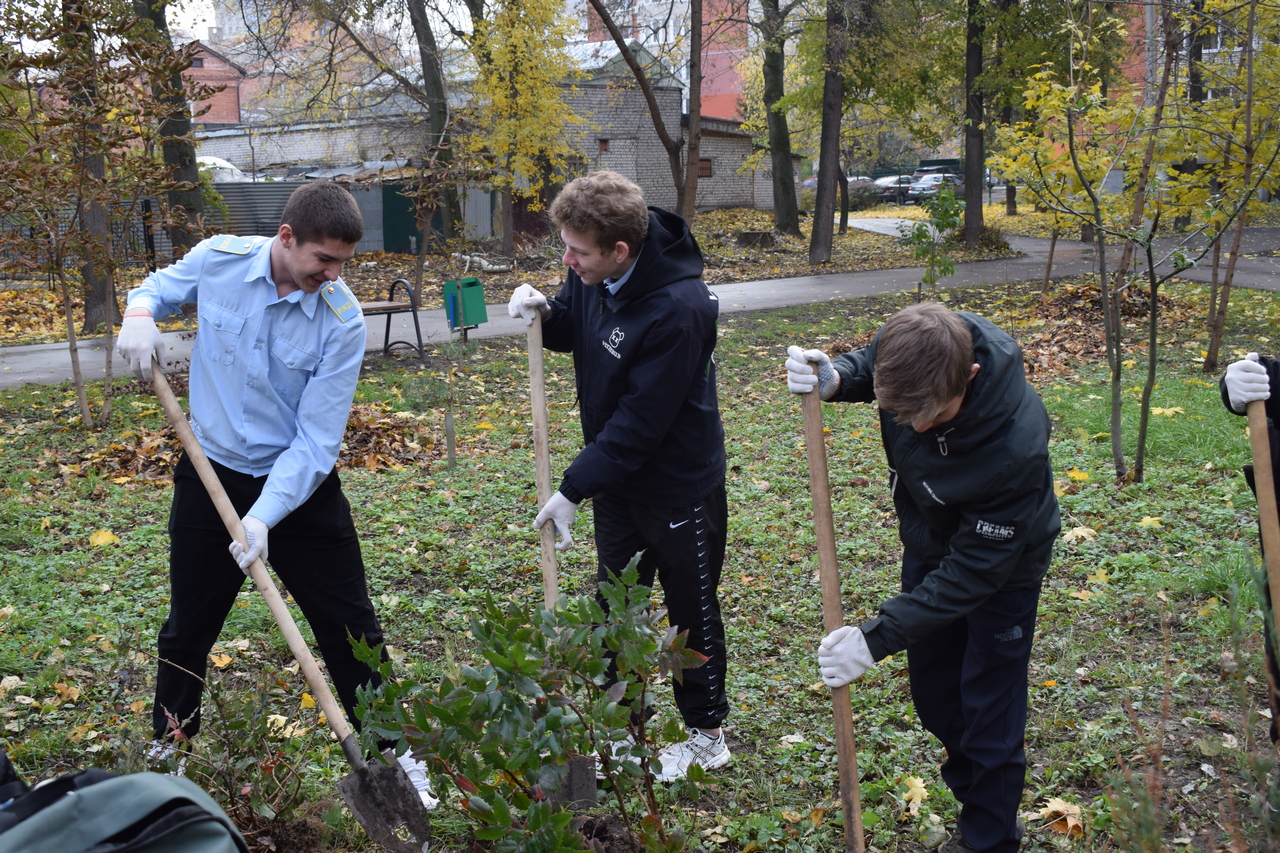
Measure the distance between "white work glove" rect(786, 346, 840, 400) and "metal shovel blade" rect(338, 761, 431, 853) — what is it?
146cm

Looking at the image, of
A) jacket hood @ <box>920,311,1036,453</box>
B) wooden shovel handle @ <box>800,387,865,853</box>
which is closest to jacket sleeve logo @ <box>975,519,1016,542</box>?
jacket hood @ <box>920,311,1036,453</box>

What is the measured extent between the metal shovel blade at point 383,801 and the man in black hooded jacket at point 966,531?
114 centimetres

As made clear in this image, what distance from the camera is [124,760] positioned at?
217cm

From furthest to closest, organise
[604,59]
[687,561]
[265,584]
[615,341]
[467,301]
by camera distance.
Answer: [604,59] < [467,301] < [687,561] < [615,341] < [265,584]

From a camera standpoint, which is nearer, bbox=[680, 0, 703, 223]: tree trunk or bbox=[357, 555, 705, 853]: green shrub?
bbox=[357, 555, 705, 853]: green shrub

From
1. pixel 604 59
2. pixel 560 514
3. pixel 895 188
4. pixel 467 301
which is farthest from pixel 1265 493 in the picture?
pixel 895 188

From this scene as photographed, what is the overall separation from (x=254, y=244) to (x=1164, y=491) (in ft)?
16.5

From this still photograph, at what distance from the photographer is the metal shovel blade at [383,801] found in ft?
8.11

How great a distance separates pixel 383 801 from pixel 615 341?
4.71 feet

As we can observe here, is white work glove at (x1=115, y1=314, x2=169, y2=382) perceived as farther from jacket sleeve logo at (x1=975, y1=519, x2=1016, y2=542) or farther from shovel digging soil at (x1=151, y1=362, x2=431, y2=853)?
jacket sleeve logo at (x1=975, y1=519, x2=1016, y2=542)

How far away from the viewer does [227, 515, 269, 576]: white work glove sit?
259cm

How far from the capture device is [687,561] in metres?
3.01

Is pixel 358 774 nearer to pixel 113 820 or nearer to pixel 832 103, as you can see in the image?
pixel 113 820

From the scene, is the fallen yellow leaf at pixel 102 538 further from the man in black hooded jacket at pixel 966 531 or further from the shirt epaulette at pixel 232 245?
the man in black hooded jacket at pixel 966 531
